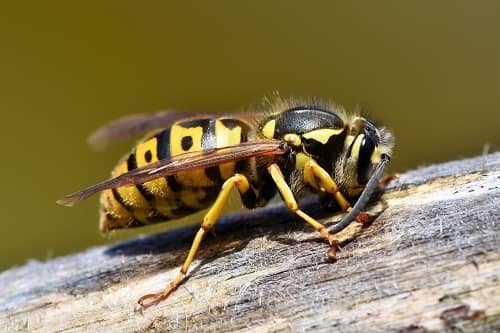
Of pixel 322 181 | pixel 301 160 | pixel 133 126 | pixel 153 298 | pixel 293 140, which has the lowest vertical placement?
pixel 153 298

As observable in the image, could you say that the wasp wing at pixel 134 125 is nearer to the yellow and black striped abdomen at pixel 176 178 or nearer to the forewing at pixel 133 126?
the forewing at pixel 133 126

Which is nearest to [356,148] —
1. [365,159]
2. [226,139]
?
[365,159]

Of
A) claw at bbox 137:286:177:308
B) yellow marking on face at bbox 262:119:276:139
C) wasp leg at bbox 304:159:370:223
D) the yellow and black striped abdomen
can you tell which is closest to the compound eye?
wasp leg at bbox 304:159:370:223

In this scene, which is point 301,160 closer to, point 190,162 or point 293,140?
point 293,140

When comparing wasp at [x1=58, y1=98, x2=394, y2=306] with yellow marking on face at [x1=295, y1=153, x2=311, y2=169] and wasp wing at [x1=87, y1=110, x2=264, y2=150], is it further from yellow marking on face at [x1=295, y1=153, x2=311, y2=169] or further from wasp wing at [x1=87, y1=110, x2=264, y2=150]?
wasp wing at [x1=87, y1=110, x2=264, y2=150]

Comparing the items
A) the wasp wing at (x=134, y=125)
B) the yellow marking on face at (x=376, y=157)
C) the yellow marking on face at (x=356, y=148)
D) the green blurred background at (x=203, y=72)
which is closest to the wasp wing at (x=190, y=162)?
the yellow marking on face at (x=356, y=148)

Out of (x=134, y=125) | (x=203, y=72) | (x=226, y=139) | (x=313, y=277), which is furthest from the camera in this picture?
(x=203, y=72)

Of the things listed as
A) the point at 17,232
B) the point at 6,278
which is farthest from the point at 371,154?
the point at 17,232
